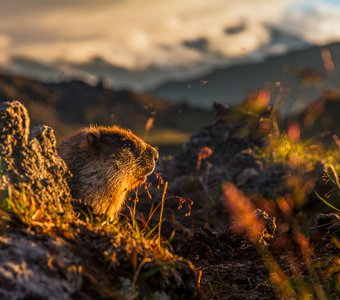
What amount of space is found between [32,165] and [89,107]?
47.3 metres

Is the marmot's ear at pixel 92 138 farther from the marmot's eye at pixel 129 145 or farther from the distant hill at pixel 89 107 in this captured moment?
the distant hill at pixel 89 107

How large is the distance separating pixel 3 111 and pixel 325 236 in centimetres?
361

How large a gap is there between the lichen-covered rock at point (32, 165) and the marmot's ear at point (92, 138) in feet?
6.03

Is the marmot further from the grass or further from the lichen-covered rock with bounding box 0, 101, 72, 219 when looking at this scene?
the grass

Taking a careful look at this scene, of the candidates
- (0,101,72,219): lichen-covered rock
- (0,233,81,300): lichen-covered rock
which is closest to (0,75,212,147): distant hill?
(0,101,72,219): lichen-covered rock

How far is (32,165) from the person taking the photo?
3.96 meters

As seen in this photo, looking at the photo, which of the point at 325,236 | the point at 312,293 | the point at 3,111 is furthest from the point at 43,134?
the point at 325,236

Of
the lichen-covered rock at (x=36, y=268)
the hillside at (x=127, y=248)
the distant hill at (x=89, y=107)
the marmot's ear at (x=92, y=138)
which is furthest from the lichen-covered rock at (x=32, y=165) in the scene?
the distant hill at (x=89, y=107)

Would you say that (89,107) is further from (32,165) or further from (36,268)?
(36,268)

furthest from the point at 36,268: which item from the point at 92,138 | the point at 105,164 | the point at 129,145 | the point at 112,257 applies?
the point at 129,145

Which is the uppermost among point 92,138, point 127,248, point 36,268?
point 36,268

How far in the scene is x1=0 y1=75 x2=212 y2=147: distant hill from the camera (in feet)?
155

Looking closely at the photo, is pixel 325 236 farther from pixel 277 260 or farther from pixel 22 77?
pixel 22 77

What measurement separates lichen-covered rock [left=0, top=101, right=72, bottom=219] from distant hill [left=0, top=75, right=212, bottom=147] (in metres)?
40.1
